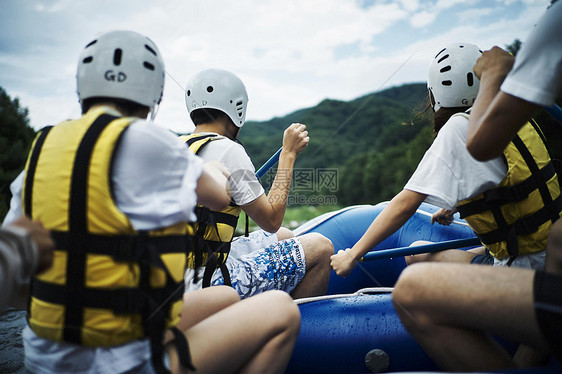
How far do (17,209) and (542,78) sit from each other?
152 centimetres

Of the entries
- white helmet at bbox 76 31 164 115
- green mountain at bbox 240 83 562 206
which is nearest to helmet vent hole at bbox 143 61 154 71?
white helmet at bbox 76 31 164 115

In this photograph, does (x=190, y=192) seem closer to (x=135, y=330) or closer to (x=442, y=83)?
(x=135, y=330)

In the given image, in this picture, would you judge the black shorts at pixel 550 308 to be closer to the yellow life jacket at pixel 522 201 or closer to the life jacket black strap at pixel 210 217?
the yellow life jacket at pixel 522 201

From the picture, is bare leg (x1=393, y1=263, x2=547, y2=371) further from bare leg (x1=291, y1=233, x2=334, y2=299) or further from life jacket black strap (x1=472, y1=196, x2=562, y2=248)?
bare leg (x1=291, y1=233, x2=334, y2=299)

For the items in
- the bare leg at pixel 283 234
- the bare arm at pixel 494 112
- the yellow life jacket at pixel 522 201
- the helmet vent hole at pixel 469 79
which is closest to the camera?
the bare arm at pixel 494 112

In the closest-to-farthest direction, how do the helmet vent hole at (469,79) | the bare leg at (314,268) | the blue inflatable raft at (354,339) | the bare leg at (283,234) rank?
1. the blue inflatable raft at (354,339)
2. the helmet vent hole at (469,79)
3. the bare leg at (314,268)
4. the bare leg at (283,234)

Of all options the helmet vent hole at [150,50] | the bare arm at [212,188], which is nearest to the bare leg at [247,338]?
the bare arm at [212,188]

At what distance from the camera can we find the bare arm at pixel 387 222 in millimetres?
1596

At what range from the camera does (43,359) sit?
3.31 ft

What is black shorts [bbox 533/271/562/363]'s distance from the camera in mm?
955

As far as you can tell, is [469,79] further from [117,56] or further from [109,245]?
[109,245]

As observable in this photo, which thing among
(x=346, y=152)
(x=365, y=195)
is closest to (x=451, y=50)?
(x=365, y=195)

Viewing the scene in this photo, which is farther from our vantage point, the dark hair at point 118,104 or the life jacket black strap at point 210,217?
the life jacket black strap at point 210,217

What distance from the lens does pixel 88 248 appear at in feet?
3.11
